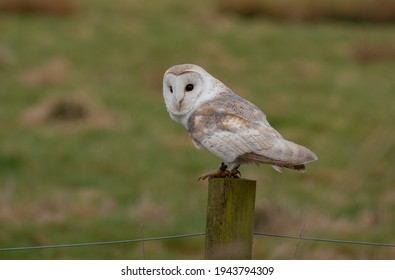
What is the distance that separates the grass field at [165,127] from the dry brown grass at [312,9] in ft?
2.16

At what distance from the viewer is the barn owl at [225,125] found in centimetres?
465

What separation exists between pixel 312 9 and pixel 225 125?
791 inches

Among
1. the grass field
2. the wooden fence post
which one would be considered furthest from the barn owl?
the grass field

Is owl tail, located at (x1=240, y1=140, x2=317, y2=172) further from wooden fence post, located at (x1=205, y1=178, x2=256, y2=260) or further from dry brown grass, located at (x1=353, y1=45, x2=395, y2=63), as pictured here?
dry brown grass, located at (x1=353, y1=45, x2=395, y2=63)

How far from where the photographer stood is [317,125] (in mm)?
15461

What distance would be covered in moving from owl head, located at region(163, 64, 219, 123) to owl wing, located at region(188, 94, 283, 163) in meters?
0.05

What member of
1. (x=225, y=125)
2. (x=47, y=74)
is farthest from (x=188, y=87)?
(x=47, y=74)

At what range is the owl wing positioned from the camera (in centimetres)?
466

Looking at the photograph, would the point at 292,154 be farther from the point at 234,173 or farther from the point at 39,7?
the point at 39,7

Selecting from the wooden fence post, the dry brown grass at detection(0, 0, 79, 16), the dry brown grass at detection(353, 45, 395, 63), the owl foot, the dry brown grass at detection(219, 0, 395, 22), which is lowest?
the wooden fence post

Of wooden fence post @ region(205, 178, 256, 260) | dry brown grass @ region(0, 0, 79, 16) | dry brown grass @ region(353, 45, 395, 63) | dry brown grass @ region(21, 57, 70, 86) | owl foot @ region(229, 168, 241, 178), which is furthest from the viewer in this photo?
dry brown grass @ region(0, 0, 79, 16)

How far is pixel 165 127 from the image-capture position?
15125mm

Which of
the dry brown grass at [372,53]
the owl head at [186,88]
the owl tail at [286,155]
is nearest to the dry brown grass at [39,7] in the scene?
the dry brown grass at [372,53]
